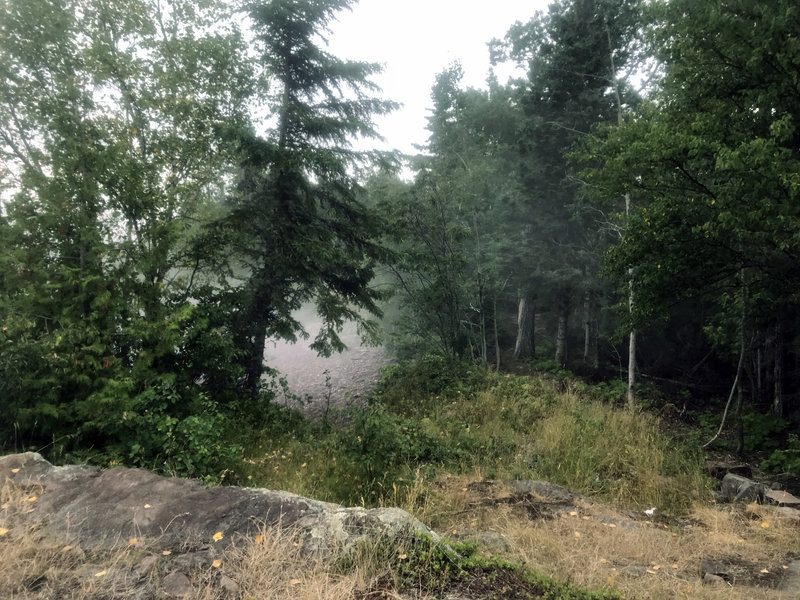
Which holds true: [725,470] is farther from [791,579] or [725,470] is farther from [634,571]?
[634,571]

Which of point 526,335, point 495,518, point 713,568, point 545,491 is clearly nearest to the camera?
point 713,568

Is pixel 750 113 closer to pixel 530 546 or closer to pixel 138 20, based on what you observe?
pixel 530 546

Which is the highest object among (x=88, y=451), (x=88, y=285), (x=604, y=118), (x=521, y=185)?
(x=604, y=118)

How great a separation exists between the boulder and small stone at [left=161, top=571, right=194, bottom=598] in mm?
251

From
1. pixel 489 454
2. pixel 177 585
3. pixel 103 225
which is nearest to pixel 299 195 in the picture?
pixel 103 225

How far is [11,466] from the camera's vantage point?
4.19 meters

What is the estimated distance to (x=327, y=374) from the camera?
19.0 m

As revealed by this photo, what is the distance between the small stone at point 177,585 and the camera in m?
2.53

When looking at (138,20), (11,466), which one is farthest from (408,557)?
(138,20)

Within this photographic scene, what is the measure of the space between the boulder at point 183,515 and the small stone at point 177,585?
251 mm

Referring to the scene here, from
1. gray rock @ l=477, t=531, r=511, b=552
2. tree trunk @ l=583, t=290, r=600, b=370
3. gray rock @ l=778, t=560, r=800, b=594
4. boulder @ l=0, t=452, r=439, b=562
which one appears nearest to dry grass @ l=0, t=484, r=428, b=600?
boulder @ l=0, t=452, r=439, b=562

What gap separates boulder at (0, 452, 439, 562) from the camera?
306 cm

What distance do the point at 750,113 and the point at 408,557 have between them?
901 cm

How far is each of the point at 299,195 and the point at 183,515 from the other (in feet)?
29.6
